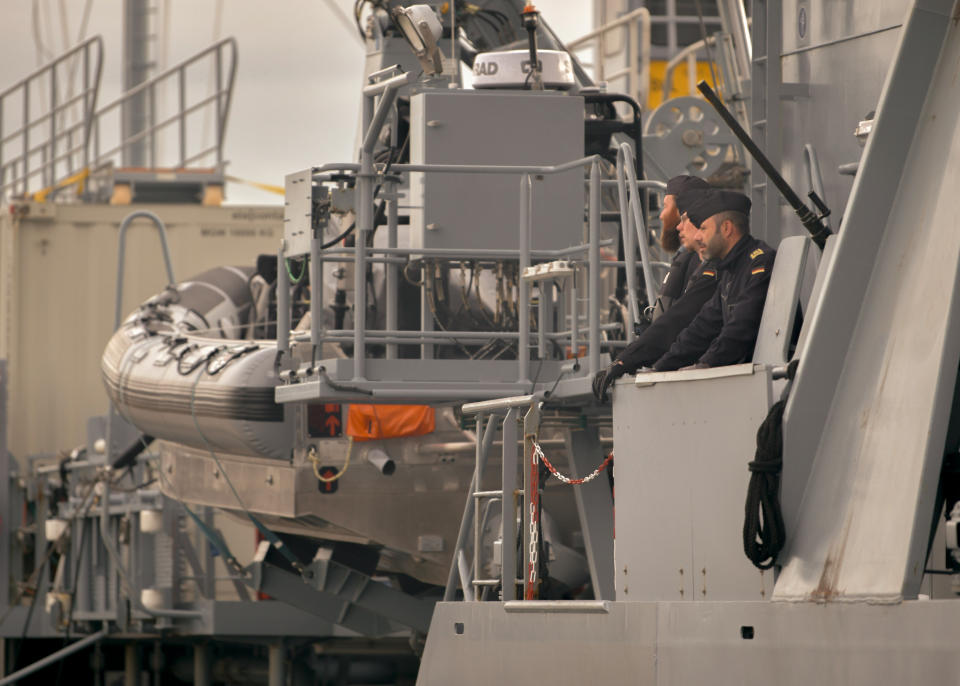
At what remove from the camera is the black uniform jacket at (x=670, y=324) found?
21.0ft

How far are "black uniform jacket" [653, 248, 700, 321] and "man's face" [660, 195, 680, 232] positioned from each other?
12 cm

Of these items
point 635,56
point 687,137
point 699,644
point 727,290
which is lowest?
point 699,644

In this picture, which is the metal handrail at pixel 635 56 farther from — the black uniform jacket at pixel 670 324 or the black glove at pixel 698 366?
the black glove at pixel 698 366

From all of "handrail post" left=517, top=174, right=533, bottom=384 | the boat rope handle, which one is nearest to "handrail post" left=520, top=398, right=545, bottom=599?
"handrail post" left=517, top=174, right=533, bottom=384

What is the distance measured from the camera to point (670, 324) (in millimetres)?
6438

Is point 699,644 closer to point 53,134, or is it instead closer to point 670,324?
point 670,324

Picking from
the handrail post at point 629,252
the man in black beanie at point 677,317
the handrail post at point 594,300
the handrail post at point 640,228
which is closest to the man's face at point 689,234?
the man in black beanie at point 677,317

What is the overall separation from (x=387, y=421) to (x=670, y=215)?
13.9 feet

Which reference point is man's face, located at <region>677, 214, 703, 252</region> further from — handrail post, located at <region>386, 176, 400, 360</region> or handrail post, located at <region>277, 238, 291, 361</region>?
handrail post, located at <region>277, 238, 291, 361</region>

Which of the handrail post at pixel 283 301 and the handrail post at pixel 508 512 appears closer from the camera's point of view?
the handrail post at pixel 508 512

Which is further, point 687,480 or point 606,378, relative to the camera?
point 606,378

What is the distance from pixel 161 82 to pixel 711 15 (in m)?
6.69

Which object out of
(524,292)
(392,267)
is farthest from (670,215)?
(392,267)

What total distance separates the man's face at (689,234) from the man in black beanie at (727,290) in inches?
1.3
